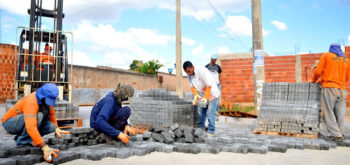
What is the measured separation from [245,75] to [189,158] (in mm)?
8034

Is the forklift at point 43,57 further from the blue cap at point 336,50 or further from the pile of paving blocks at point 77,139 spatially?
the blue cap at point 336,50

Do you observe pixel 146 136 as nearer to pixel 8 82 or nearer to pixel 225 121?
pixel 225 121

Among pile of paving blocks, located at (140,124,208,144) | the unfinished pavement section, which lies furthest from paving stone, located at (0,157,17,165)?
pile of paving blocks, located at (140,124,208,144)

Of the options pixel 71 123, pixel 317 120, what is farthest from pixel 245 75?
pixel 71 123

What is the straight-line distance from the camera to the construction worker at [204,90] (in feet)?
17.5

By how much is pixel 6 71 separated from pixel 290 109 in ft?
48.0

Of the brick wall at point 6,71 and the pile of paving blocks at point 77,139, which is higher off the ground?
the brick wall at point 6,71

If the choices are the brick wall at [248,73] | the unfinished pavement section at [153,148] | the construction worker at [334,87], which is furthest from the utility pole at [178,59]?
the unfinished pavement section at [153,148]

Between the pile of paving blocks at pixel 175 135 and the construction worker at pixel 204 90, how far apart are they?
72 centimetres

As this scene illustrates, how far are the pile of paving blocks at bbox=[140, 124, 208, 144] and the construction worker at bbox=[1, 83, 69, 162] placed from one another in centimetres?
145

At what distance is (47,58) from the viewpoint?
7.78 metres

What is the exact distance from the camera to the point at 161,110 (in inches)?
224

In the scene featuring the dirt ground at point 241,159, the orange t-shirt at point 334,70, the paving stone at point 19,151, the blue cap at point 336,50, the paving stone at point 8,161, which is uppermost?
the blue cap at point 336,50

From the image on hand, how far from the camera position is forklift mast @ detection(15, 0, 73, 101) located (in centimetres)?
750
